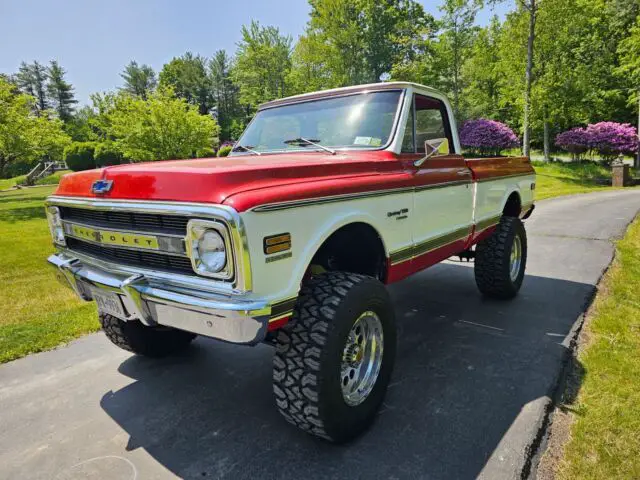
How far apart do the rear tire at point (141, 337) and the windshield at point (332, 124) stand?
1652mm

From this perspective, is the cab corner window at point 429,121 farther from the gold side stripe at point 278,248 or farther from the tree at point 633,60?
the tree at point 633,60

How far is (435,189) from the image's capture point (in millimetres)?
3449

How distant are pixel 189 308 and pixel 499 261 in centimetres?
360

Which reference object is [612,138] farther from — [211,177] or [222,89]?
[222,89]

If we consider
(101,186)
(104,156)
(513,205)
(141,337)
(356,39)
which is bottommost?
(141,337)

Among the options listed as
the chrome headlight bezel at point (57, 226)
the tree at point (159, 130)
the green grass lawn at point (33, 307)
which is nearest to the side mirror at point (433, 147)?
the chrome headlight bezel at point (57, 226)

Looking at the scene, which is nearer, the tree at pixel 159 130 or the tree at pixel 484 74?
the tree at pixel 159 130

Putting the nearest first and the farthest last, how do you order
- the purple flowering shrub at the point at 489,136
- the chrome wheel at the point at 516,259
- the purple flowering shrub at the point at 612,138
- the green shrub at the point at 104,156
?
1. the chrome wheel at the point at 516,259
2. the purple flowering shrub at the point at 612,138
3. the purple flowering shrub at the point at 489,136
4. the green shrub at the point at 104,156

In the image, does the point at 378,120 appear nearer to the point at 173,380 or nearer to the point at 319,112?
the point at 319,112

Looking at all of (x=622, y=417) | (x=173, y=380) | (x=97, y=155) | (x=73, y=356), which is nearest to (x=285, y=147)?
(x=173, y=380)

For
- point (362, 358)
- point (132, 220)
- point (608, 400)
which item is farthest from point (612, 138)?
Result: point (132, 220)

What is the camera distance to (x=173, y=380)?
10.7 feet

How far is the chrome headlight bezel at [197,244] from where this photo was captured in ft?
6.34

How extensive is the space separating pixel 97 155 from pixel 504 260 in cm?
3130
